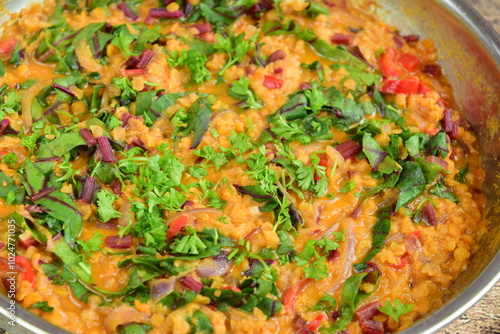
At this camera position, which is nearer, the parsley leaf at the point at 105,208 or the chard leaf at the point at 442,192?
the parsley leaf at the point at 105,208

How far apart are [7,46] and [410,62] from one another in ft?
13.7

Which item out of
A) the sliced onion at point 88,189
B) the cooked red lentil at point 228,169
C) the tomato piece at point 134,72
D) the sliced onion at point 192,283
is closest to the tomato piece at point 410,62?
the cooked red lentil at point 228,169

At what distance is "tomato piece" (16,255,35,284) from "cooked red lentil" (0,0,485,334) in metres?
0.02

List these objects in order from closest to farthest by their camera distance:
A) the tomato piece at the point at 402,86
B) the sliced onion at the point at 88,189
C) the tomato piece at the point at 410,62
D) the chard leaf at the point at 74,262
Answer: the chard leaf at the point at 74,262, the sliced onion at the point at 88,189, the tomato piece at the point at 402,86, the tomato piece at the point at 410,62

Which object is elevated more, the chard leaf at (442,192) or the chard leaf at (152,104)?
the chard leaf at (442,192)

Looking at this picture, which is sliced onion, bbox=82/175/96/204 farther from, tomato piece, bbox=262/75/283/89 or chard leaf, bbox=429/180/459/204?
chard leaf, bbox=429/180/459/204

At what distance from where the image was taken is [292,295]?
4387 mm

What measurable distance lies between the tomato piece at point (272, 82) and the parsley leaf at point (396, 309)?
7.71 ft

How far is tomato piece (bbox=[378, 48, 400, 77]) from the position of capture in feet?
19.5

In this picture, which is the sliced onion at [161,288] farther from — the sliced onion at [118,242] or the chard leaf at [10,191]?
the chard leaf at [10,191]

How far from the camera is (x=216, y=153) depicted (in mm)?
5031

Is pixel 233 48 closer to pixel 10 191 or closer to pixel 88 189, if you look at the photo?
pixel 88 189

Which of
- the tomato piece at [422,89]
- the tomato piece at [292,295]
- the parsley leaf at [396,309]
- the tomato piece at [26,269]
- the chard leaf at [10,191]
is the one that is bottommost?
the chard leaf at [10,191]

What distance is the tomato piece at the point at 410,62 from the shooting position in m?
6.11
